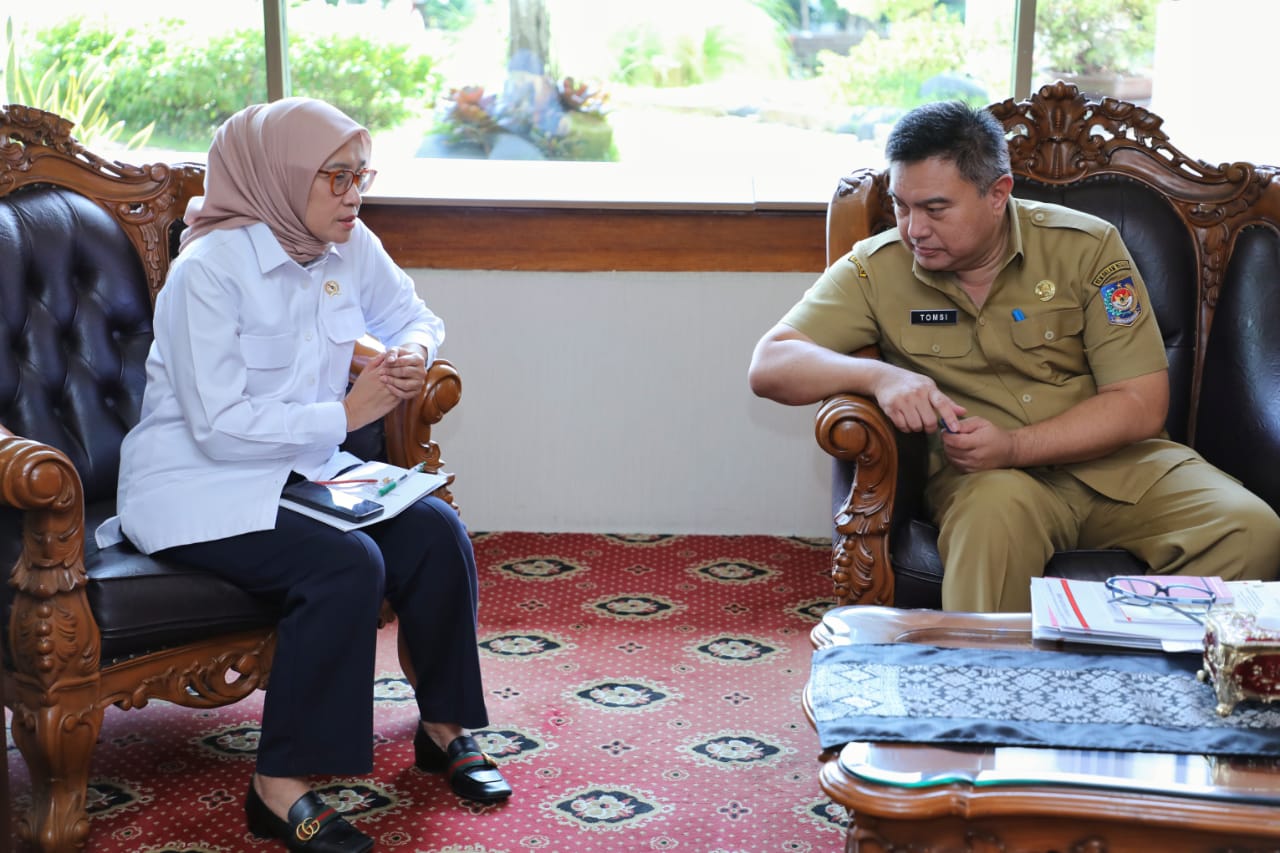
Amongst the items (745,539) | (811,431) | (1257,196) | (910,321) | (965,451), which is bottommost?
(745,539)

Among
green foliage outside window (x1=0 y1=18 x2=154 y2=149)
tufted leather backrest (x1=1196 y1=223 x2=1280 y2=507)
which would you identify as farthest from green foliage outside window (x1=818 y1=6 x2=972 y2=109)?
green foliage outside window (x1=0 y1=18 x2=154 y2=149)

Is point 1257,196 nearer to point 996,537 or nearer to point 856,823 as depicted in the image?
point 996,537

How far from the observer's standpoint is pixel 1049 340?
97.1 inches

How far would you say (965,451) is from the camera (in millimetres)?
2314

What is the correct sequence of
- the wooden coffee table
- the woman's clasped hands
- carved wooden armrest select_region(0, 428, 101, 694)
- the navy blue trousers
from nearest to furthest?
1. the wooden coffee table
2. carved wooden armrest select_region(0, 428, 101, 694)
3. the navy blue trousers
4. the woman's clasped hands

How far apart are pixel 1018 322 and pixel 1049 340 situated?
6 cm

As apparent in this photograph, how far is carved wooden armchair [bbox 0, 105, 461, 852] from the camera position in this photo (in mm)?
1996

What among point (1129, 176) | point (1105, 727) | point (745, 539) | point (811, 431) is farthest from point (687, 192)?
point (1105, 727)

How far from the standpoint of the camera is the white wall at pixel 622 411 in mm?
3520

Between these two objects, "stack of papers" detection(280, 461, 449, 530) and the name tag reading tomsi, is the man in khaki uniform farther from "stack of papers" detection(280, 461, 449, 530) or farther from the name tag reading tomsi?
"stack of papers" detection(280, 461, 449, 530)

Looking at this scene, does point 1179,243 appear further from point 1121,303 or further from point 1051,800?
point 1051,800

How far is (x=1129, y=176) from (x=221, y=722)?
83.3 inches

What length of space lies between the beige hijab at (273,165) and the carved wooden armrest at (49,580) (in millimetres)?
511

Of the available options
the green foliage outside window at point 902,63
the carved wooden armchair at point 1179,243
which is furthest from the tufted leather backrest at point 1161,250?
the green foliage outside window at point 902,63
